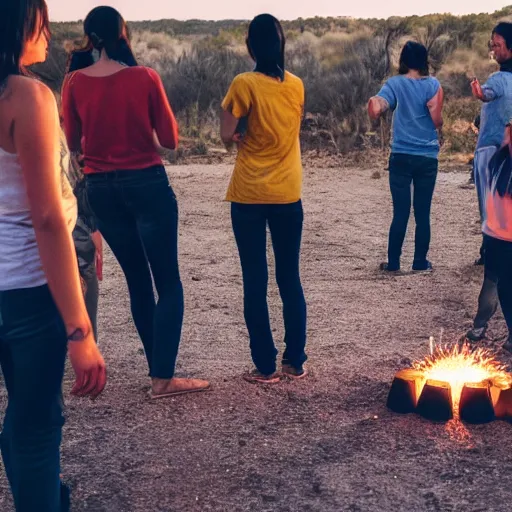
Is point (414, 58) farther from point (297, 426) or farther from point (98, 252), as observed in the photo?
point (297, 426)

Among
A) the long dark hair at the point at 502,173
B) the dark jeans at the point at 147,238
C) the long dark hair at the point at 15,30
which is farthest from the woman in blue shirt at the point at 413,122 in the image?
the long dark hair at the point at 15,30

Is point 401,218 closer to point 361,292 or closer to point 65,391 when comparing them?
point 361,292

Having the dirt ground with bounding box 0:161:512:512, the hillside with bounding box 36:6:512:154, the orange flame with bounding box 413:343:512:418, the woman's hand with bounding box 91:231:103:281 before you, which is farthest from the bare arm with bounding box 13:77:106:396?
the hillside with bounding box 36:6:512:154

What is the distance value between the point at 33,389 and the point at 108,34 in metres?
2.03

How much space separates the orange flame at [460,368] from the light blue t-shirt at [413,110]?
2.25 m

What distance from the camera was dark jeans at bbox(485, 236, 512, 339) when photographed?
412cm

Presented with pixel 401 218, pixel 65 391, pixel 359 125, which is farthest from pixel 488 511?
pixel 359 125

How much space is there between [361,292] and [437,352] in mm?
1522

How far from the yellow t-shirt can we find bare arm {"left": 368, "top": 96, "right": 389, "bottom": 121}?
7.02ft

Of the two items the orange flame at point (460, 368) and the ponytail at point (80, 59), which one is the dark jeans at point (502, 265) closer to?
Answer: the orange flame at point (460, 368)

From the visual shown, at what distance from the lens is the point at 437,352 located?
509 centimetres

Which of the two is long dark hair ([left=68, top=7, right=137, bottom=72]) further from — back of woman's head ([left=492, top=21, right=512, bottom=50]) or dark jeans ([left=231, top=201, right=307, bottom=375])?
back of woman's head ([left=492, top=21, right=512, bottom=50])

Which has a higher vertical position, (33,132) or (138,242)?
(33,132)

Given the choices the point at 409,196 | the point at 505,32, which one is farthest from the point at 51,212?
the point at 409,196
